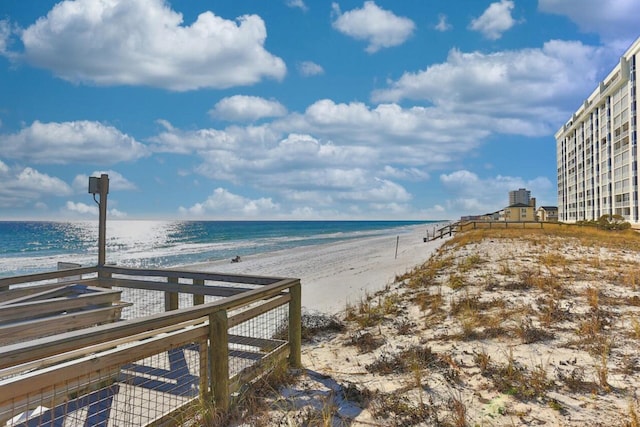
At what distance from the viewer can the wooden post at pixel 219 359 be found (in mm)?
3930

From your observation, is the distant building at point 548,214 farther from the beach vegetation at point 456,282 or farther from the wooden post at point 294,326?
the wooden post at point 294,326

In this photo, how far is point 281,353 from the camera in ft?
17.2

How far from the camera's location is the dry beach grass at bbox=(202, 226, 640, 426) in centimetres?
409

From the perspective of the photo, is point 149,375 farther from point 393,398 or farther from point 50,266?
point 50,266

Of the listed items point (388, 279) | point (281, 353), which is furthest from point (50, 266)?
point (281, 353)

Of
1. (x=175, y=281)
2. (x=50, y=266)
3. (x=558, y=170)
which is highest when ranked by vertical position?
(x=558, y=170)

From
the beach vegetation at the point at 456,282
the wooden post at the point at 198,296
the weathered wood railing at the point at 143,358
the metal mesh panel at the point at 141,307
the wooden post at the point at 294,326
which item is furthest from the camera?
the beach vegetation at the point at 456,282

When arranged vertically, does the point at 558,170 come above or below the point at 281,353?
above

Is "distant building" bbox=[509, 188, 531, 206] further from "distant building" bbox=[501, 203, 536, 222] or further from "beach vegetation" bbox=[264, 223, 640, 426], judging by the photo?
"beach vegetation" bbox=[264, 223, 640, 426]

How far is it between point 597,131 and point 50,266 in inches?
2886

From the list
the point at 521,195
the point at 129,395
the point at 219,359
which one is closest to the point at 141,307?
the point at 129,395

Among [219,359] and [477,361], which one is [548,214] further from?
[219,359]

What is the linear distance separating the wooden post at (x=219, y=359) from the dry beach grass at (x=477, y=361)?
289 mm

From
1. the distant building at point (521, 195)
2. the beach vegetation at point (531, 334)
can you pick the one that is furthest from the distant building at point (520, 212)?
the beach vegetation at point (531, 334)
